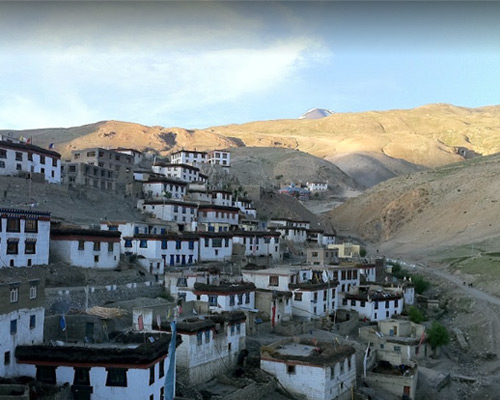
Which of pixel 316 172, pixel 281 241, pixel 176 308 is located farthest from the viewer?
pixel 316 172

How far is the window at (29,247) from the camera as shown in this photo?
3167 centimetres

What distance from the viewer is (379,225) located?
105 m

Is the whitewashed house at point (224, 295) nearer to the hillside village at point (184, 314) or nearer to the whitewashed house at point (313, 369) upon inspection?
the hillside village at point (184, 314)

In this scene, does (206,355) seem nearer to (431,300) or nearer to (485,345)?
(485,345)

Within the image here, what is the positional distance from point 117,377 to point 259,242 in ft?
118

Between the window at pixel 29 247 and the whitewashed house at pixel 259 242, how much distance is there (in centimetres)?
2209

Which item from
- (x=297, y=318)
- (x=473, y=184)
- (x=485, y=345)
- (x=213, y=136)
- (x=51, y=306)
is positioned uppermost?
(x=213, y=136)

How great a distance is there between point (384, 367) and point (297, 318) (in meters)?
6.79

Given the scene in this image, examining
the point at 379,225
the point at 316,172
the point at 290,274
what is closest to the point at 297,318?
the point at 290,274

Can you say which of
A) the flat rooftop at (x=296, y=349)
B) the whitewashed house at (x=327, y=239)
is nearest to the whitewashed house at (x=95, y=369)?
the flat rooftop at (x=296, y=349)

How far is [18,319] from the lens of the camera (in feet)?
64.5

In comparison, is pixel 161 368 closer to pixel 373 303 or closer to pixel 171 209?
pixel 373 303

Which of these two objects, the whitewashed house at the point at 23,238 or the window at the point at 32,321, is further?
the whitewashed house at the point at 23,238

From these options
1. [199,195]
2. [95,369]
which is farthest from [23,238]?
[199,195]
